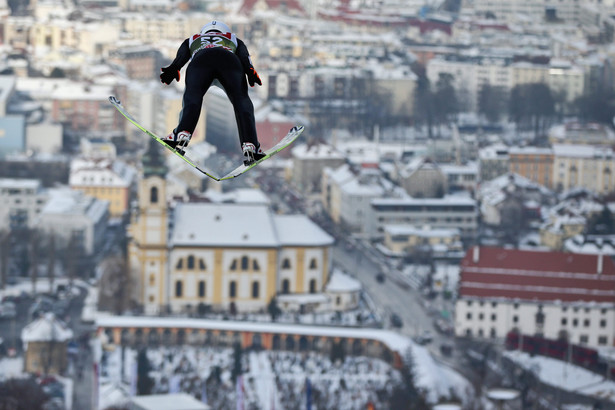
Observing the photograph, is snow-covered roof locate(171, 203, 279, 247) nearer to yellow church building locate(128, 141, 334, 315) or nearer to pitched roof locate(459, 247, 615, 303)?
yellow church building locate(128, 141, 334, 315)

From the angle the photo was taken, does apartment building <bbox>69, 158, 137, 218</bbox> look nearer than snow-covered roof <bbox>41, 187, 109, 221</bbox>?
No

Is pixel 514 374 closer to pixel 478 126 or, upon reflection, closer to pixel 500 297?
pixel 500 297

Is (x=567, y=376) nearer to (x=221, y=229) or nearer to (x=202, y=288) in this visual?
(x=221, y=229)

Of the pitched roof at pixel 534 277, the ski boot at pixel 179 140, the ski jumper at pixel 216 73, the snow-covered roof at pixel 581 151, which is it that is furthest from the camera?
the snow-covered roof at pixel 581 151

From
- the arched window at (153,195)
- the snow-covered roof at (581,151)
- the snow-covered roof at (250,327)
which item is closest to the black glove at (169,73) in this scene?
the snow-covered roof at (250,327)

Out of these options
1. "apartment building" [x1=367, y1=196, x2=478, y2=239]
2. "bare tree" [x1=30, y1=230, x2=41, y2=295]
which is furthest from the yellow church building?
"apartment building" [x1=367, y1=196, x2=478, y2=239]

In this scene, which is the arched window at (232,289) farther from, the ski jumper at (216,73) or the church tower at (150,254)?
the ski jumper at (216,73)

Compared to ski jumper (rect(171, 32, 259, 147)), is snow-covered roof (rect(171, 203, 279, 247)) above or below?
below
